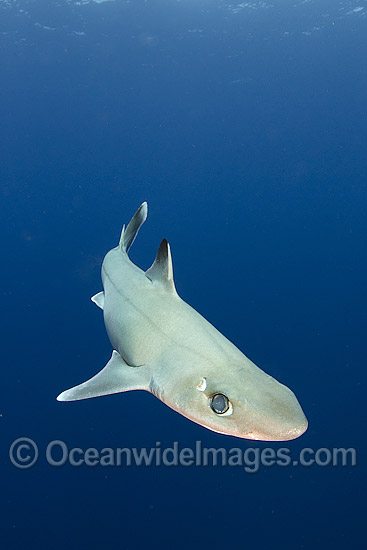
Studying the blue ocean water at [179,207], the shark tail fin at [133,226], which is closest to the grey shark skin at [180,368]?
the shark tail fin at [133,226]

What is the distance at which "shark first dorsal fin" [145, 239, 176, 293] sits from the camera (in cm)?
378

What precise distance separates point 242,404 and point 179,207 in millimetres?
30824

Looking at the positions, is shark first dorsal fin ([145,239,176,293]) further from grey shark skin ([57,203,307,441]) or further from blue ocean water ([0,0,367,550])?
blue ocean water ([0,0,367,550])

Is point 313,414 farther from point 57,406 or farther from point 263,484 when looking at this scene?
point 57,406

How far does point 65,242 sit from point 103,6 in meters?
14.2

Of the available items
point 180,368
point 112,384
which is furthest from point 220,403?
point 112,384

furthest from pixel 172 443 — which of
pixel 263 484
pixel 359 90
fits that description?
pixel 359 90

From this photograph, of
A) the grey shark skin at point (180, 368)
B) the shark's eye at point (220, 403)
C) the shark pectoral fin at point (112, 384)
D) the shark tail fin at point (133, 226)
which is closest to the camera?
the grey shark skin at point (180, 368)

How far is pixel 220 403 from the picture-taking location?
2768mm

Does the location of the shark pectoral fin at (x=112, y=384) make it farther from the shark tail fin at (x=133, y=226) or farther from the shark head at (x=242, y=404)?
the shark tail fin at (x=133, y=226)

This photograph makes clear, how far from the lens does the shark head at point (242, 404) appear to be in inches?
99.0

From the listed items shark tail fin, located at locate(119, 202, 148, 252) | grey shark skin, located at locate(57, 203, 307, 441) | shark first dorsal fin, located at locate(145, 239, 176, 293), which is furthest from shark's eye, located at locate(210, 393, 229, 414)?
shark tail fin, located at locate(119, 202, 148, 252)

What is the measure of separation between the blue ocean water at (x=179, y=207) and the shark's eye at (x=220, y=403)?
9.28 m

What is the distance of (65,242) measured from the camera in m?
22.9
